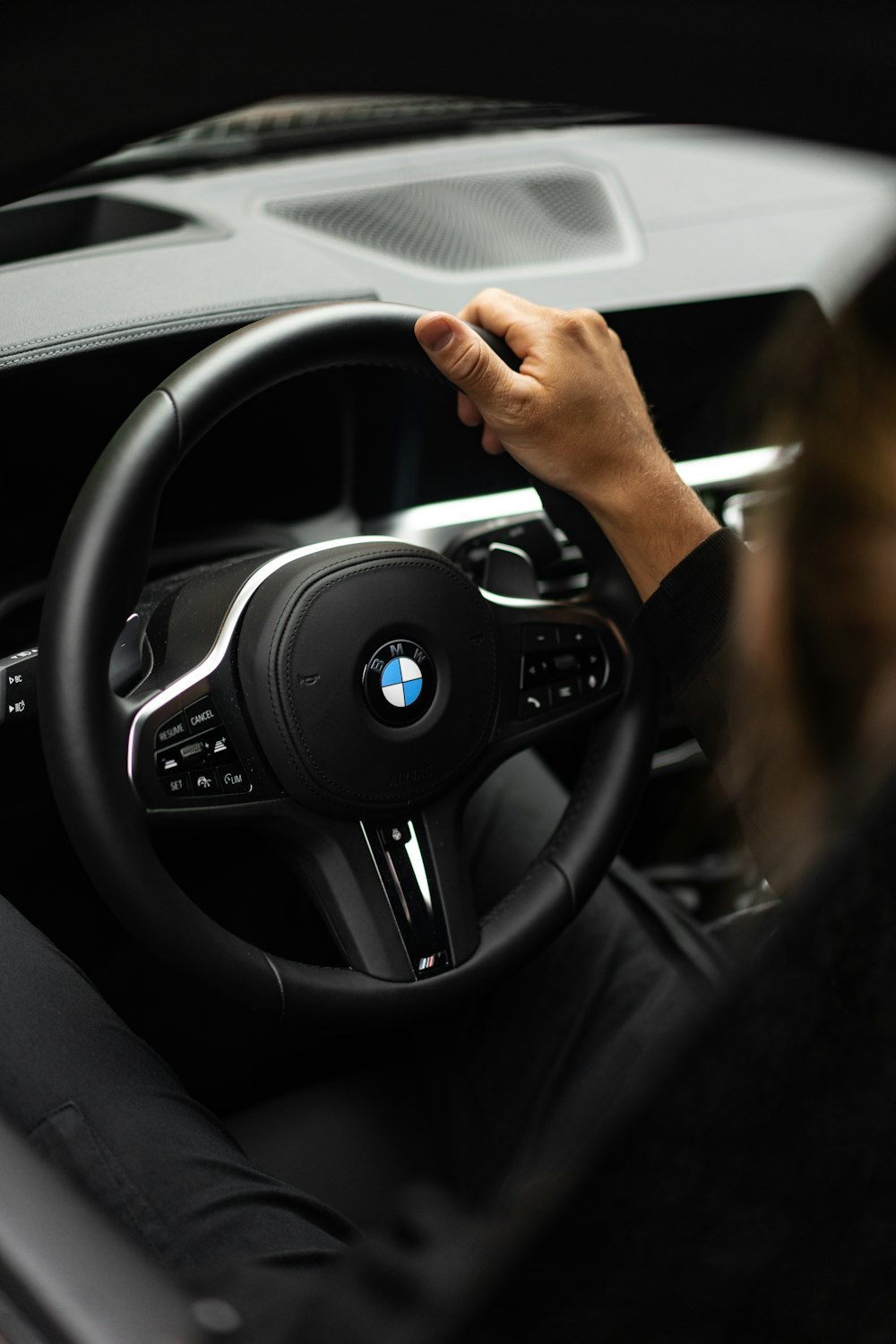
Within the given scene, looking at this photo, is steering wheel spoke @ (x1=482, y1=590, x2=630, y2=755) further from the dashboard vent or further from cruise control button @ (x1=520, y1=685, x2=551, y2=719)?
the dashboard vent

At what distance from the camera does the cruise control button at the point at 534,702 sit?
1116 millimetres

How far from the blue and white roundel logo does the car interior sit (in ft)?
0.05

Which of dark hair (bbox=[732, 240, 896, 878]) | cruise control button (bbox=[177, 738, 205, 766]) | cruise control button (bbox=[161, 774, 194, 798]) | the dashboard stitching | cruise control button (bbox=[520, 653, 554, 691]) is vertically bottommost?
cruise control button (bbox=[520, 653, 554, 691])

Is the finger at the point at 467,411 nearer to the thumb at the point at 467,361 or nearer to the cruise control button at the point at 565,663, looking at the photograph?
the thumb at the point at 467,361

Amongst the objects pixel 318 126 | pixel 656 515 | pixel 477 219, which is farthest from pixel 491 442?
pixel 318 126

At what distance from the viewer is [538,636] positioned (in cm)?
112

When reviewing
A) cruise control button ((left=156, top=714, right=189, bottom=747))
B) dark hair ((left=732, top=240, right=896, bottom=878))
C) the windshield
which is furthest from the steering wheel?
the windshield

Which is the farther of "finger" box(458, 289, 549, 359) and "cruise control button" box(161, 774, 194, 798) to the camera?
"finger" box(458, 289, 549, 359)

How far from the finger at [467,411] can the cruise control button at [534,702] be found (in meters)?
0.25

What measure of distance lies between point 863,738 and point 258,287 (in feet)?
3.06

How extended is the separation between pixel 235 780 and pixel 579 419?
42cm

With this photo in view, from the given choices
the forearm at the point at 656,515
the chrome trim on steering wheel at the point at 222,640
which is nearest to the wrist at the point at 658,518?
the forearm at the point at 656,515

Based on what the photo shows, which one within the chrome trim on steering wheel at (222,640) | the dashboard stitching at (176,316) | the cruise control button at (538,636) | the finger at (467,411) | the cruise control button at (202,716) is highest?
the dashboard stitching at (176,316)

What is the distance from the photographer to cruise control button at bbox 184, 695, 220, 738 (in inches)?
37.7
